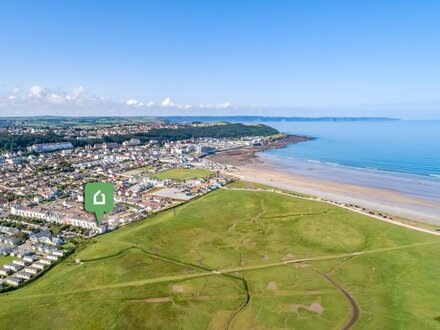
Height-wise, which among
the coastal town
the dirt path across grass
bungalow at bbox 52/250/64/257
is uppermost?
the coastal town

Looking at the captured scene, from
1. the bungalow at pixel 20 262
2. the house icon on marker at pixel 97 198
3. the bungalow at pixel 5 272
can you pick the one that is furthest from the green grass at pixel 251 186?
the house icon on marker at pixel 97 198

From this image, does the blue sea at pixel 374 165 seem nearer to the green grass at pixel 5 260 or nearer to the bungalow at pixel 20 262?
the bungalow at pixel 20 262

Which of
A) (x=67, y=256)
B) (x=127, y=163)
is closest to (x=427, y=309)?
(x=67, y=256)

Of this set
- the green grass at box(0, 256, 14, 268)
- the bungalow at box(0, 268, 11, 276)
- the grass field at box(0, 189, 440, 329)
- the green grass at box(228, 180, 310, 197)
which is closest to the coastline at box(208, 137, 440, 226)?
the green grass at box(228, 180, 310, 197)

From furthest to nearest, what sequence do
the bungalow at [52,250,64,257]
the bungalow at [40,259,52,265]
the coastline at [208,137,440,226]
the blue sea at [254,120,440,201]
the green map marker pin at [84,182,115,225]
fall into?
the blue sea at [254,120,440,201] < the coastline at [208,137,440,226] < the bungalow at [52,250,64,257] < the bungalow at [40,259,52,265] < the green map marker pin at [84,182,115,225]

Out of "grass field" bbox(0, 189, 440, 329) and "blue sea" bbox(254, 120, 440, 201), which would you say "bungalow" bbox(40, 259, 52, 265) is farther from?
"blue sea" bbox(254, 120, 440, 201)

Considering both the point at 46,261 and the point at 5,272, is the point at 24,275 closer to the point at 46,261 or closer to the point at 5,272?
the point at 5,272
